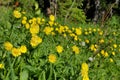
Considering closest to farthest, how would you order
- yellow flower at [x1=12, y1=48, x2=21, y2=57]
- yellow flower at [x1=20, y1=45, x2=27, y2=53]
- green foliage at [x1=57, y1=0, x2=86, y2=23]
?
yellow flower at [x1=12, y1=48, x2=21, y2=57], yellow flower at [x1=20, y1=45, x2=27, y2=53], green foliage at [x1=57, y1=0, x2=86, y2=23]

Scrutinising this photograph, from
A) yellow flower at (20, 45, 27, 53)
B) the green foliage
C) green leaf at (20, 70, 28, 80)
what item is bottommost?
the green foliage

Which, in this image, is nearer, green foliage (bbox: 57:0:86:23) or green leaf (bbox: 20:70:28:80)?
green leaf (bbox: 20:70:28:80)

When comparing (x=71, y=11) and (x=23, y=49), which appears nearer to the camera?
(x=23, y=49)

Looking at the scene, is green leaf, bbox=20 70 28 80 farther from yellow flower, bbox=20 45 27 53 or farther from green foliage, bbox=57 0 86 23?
green foliage, bbox=57 0 86 23

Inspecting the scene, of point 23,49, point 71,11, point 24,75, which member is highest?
point 23,49

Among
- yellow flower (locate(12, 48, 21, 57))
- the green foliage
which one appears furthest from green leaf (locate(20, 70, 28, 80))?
the green foliage

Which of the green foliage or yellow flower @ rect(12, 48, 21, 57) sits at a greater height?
yellow flower @ rect(12, 48, 21, 57)

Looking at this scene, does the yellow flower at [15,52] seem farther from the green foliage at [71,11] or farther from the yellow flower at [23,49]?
the green foliage at [71,11]

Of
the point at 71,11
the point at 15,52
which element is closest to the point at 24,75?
the point at 15,52

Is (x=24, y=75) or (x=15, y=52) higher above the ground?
(x=15, y=52)

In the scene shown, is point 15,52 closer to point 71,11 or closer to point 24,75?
point 24,75

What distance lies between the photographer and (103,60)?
6172 mm

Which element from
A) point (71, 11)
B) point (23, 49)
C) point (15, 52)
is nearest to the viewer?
point (15, 52)

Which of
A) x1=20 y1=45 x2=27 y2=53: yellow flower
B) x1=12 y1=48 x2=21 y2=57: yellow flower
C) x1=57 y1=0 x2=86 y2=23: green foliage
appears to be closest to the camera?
x1=12 y1=48 x2=21 y2=57: yellow flower
